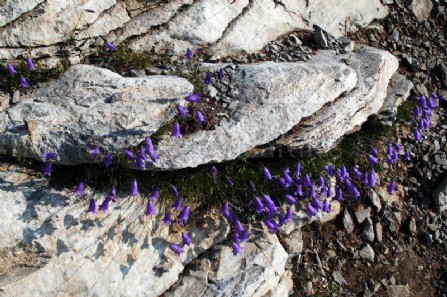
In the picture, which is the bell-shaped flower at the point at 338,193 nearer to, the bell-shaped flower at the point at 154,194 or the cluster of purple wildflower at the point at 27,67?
the bell-shaped flower at the point at 154,194

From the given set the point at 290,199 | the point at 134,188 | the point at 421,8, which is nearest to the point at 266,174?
the point at 290,199

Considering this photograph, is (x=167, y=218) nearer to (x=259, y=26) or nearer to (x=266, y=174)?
(x=266, y=174)

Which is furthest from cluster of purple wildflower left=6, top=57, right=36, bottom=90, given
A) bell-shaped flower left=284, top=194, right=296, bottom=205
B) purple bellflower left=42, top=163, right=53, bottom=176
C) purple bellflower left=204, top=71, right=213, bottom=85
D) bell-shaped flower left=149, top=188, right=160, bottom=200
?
bell-shaped flower left=284, top=194, right=296, bottom=205

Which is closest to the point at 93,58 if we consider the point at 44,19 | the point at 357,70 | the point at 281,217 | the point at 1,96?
the point at 44,19

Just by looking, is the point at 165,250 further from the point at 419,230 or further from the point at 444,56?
the point at 444,56

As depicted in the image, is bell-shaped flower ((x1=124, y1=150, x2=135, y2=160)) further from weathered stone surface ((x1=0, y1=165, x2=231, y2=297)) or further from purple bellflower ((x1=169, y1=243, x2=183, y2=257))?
purple bellflower ((x1=169, y1=243, x2=183, y2=257))
